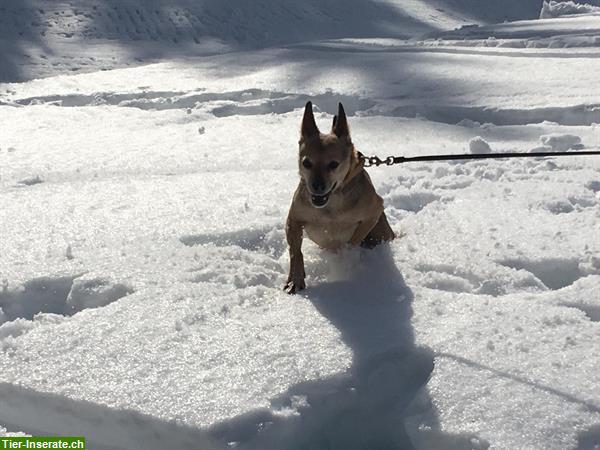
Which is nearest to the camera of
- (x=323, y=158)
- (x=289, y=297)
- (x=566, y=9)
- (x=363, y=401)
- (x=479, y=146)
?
(x=363, y=401)

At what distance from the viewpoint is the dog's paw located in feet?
10.3

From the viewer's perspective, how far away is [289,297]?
3066 mm

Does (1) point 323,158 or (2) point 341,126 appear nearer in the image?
(1) point 323,158

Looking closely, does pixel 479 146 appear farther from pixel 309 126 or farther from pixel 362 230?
pixel 309 126

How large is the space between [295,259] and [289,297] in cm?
21

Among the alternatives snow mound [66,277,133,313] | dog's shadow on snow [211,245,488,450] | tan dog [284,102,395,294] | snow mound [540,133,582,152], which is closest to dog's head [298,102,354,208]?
tan dog [284,102,395,294]

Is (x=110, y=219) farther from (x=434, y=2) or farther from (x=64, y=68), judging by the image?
(x=434, y=2)

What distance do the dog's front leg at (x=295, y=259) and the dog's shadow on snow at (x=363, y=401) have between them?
191 millimetres

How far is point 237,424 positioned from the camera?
2.23m

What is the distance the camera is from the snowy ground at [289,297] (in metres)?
2.31

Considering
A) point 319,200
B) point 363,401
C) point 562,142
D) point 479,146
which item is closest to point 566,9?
point 562,142

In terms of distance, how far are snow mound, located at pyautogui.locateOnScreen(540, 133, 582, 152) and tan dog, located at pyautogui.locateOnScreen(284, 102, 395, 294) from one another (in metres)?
2.23

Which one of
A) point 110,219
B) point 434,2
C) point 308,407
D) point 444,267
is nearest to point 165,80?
point 110,219

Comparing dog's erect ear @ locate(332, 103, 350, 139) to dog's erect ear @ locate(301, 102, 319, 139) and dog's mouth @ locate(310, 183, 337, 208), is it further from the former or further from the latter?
dog's mouth @ locate(310, 183, 337, 208)
